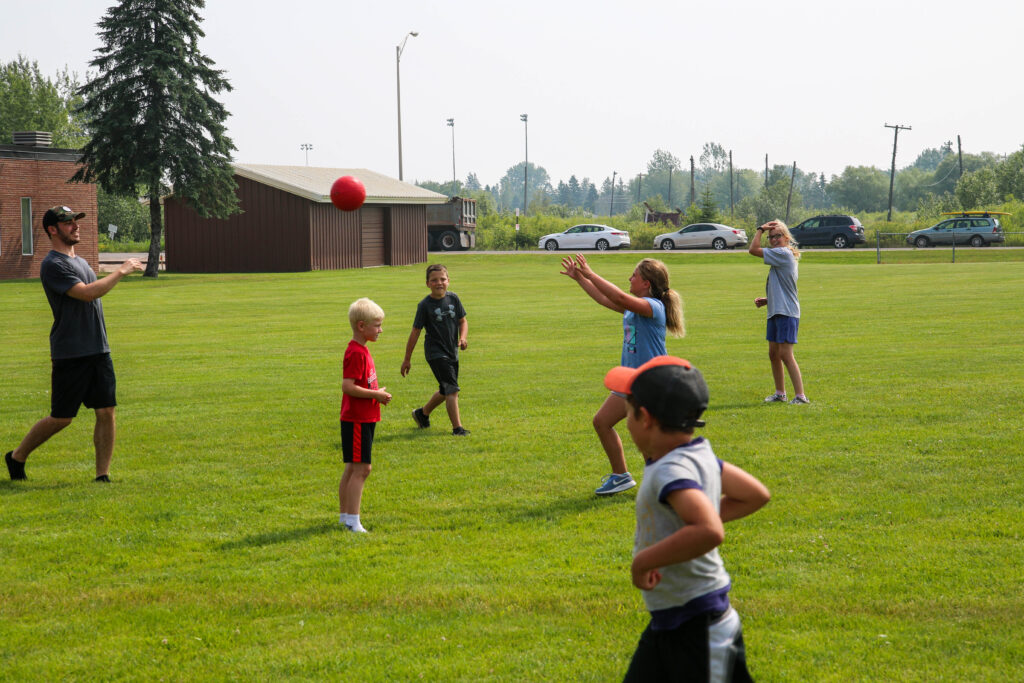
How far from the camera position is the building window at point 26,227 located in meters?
40.8

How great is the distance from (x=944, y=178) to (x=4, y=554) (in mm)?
188869

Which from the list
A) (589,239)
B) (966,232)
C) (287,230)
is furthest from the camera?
(589,239)

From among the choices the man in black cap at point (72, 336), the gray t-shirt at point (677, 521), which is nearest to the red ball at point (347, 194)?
the man in black cap at point (72, 336)

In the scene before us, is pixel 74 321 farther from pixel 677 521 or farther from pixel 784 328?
pixel 784 328

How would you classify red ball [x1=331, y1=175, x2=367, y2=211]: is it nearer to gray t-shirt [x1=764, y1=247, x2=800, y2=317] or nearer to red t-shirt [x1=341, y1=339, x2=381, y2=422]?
gray t-shirt [x1=764, y1=247, x2=800, y2=317]

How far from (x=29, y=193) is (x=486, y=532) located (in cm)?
3965

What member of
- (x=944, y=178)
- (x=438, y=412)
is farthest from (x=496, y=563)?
(x=944, y=178)

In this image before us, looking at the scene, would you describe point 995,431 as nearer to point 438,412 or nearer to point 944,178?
point 438,412

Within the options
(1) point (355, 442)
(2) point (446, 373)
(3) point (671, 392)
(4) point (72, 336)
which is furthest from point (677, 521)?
(2) point (446, 373)

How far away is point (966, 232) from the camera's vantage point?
51.9 meters

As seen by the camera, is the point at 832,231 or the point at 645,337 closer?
the point at 645,337

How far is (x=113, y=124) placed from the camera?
40969mm

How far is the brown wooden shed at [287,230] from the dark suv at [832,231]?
21.1m

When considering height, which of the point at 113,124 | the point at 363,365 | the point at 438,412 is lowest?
the point at 438,412
